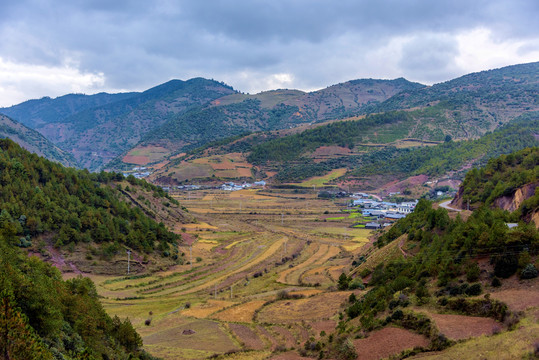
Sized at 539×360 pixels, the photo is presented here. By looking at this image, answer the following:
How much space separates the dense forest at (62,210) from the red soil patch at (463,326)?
4235 centimetres

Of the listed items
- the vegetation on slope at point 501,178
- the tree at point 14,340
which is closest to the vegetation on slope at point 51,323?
the tree at point 14,340

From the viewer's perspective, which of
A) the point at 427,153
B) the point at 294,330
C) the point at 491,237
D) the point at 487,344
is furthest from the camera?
the point at 427,153

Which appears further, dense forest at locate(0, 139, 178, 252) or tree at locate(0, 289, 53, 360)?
dense forest at locate(0, 139, 178, 252)

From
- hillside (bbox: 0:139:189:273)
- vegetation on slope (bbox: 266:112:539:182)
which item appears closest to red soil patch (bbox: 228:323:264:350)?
hillside (bbox: 0:139:189:273)

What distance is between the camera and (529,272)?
26.2 meters

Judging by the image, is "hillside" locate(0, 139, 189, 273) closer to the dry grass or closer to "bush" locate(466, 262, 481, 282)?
the dry grass

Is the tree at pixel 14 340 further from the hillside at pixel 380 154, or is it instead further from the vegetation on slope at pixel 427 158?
the vegetation on slope at pixel 427 158

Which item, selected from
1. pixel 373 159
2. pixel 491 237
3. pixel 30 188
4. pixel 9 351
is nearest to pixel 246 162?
pixel 373 159

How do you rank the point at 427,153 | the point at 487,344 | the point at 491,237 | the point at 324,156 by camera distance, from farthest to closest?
the point at 324,156
the point at 427,153
the point at 491,237
the point at 487,344

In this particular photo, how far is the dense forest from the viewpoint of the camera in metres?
53.5

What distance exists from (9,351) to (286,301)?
30716 millimetres

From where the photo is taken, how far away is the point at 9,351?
14.8 m

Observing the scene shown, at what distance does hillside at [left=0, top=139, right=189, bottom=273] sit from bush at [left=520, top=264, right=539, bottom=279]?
43433 mm

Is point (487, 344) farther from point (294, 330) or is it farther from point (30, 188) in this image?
point (30, 188)
